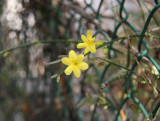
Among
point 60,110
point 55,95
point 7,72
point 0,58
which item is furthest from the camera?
point 7,72

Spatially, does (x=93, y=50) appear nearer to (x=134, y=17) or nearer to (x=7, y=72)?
(x=134, y=17)

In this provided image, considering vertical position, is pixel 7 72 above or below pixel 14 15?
below

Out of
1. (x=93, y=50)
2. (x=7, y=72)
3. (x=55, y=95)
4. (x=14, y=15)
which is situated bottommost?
(x=55, y=95)

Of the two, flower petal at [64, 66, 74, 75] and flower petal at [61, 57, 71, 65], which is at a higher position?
flower petal at [61, 57, 71, 65]

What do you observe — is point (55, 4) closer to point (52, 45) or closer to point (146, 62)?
point (52, 45)

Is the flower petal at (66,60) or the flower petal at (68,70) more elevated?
the flower petal at (66,60)

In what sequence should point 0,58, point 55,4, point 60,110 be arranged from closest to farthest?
point 55,4
point 60,110
point 0,58

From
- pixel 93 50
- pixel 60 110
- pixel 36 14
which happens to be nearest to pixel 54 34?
pixel 36 14

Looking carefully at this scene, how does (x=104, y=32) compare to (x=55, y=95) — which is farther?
(x=55, y=95)

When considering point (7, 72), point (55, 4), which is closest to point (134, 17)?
point (55, 4)
